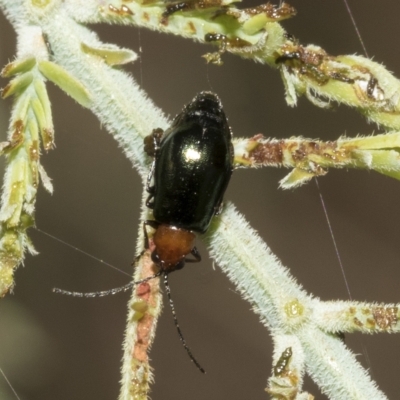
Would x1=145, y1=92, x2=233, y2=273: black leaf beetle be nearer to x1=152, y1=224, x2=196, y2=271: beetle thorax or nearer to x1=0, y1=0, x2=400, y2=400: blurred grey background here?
x1=152, y1=224, x2=196, y2=271: beetle thorax

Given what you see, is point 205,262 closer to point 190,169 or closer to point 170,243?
point 170,243

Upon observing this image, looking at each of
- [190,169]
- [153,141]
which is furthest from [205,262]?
[153,141]

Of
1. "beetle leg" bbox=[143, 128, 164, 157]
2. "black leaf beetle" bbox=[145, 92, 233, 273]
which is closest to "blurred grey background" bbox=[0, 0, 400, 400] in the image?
"black leaf beetle" bbox=[145, 92, 233, 273]

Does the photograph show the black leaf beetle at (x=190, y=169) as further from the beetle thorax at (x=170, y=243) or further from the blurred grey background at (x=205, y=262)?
the blurred grey background at (x=205, y=262)

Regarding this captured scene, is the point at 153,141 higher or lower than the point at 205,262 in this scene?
higher

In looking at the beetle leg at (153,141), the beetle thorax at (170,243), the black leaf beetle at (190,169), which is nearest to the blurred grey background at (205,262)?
the beetle thorax at (170,243)

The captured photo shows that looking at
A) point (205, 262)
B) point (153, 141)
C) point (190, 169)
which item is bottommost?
point (205, 262)
